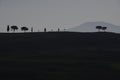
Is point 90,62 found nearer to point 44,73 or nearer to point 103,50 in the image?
point 44,73

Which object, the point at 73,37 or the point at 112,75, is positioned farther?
the point at 73,37

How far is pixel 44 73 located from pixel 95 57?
18345 millimetres

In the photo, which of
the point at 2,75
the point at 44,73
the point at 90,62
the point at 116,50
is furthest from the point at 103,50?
the point at 2,75

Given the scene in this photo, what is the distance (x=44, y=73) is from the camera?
38375 millimetres

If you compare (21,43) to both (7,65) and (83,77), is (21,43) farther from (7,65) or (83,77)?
(83,77)

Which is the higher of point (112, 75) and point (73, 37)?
point (73, 37)

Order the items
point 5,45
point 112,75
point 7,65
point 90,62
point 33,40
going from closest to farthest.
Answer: point 112,75
point 7,65
point 90,62
point 5,45
point 33,40

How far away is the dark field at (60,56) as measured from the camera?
1489 inches

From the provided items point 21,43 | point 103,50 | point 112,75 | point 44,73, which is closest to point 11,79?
point 44,73

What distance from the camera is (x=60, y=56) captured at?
181 feet

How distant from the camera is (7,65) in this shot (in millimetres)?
43969

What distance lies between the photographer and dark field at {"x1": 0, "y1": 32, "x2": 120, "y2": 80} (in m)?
37.8

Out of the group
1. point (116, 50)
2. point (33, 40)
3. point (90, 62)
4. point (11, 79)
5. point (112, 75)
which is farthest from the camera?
point (33, 40)

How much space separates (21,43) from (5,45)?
429 cm
